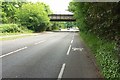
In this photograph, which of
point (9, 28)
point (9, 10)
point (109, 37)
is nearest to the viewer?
point (109, 37)

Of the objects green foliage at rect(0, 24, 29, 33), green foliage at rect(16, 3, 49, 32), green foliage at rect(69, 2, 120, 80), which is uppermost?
green foliage at rect(69, 2, 120, 80)

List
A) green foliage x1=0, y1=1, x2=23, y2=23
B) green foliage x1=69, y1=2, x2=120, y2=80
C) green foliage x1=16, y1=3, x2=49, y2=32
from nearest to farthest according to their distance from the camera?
green foliage x1=69, y1=2, x2=120, y2=80
green foliage x1=16, y1=3, x2=49, y2=32
green foliage x1=0, y1=1, x2=23, y2=23

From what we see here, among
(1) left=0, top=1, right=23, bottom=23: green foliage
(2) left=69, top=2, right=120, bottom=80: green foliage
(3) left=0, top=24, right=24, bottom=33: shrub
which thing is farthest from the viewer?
(1) left=0, top=1, right=23, bottom=23: green foliage

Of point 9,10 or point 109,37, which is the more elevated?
point 109,37

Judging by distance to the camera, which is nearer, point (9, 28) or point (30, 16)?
point (9, 28)

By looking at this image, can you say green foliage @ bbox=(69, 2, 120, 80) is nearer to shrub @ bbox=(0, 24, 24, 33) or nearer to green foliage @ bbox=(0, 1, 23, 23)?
shrub @ bbox=(0, 24, 24, 33)

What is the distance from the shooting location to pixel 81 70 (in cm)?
1191

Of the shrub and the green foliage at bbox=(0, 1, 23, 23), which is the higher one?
the green foliage at bbox=(0, 1, 23, 23)

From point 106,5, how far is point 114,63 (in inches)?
227

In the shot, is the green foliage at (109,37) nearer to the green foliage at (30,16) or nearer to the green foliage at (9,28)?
the green foliage at (9,28)

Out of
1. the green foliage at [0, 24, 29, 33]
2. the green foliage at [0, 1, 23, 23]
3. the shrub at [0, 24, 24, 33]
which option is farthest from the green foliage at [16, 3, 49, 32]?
the green foliage at [0, 1, 23, 23]

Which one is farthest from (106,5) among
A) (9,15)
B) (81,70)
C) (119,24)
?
(9,15)

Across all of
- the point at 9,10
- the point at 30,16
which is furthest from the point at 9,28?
the point at 9,10

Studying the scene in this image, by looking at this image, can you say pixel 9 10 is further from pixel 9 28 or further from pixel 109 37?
pixel 109 37
